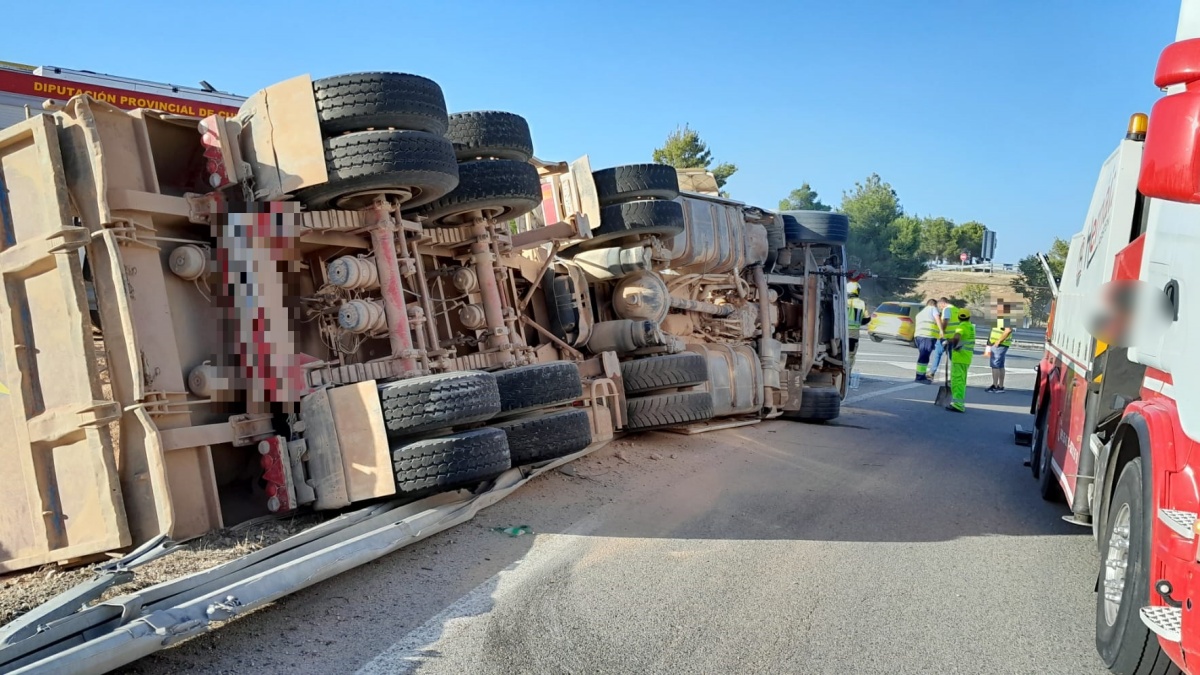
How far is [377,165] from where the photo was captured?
4.25 metres

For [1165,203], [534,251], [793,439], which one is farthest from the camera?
[793,439]

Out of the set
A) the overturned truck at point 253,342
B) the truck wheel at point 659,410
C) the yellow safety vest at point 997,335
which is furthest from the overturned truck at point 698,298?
the yellow safety vest at point 997,335

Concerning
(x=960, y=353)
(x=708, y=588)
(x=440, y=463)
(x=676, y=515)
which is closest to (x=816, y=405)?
(x=960, y=353)

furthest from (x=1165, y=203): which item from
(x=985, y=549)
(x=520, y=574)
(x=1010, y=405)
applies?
(x=1010, y=405)

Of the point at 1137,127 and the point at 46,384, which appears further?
the point at 1137,127

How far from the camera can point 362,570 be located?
13.0 feet

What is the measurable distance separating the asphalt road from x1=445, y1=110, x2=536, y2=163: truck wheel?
2.16 metres

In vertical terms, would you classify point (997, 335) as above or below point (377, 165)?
below

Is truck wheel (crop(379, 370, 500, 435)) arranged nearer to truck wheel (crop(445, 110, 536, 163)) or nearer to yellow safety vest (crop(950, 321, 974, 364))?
truck wheel (crop(445, 110, 536, 163))

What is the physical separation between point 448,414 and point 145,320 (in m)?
1.45

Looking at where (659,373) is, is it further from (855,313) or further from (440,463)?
(855,313)

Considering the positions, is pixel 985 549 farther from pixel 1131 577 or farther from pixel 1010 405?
pixel 1010 405

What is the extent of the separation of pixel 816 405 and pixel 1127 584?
689 centimetres

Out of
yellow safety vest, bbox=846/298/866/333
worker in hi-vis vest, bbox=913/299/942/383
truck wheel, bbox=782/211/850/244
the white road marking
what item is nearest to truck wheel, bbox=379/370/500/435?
the white road marking
